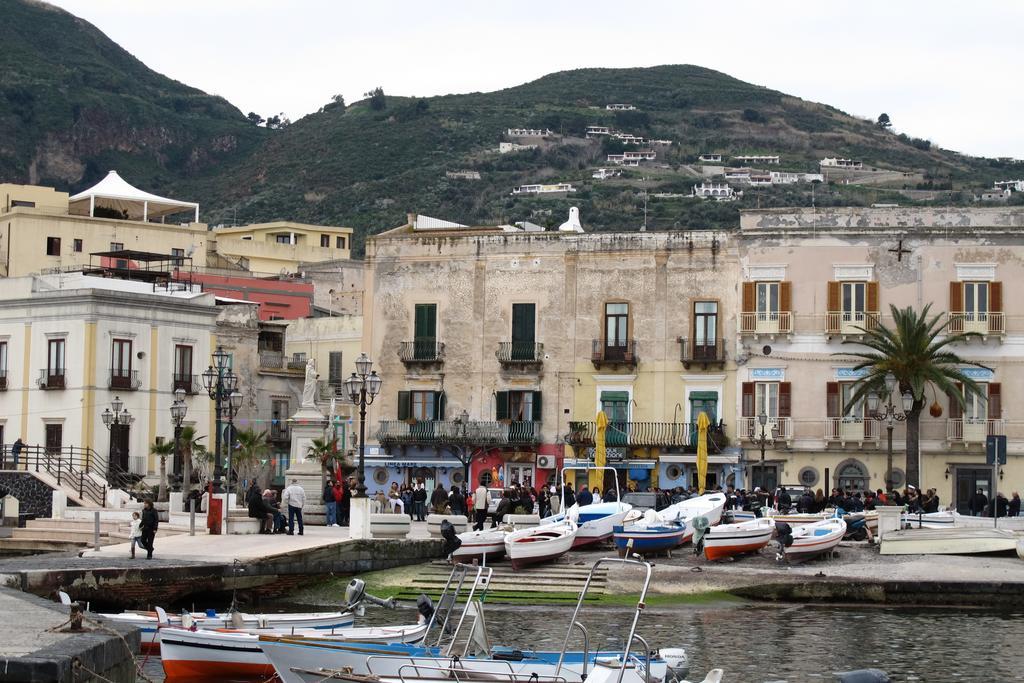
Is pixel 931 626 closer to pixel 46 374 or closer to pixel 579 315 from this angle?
pixel 579 315

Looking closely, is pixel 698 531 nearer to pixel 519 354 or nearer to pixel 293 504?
A: pixel 293 504

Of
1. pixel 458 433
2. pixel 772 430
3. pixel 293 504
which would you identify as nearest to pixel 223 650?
pixel 293 504

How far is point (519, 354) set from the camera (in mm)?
60438

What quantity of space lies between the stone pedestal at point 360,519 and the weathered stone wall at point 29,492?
43.5ft

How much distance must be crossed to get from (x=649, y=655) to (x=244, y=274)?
6765 centimetres

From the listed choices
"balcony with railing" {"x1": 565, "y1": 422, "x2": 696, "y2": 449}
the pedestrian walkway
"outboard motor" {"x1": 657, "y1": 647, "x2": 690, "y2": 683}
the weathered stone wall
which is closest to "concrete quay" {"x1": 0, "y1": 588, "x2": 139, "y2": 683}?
"outboard motor" {"x1": 657, "y1": 647, "x2": 690, "y2": 683}

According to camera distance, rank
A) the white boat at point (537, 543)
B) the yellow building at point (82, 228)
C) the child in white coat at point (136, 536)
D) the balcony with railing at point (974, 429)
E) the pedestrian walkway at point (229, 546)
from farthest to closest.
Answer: the yellow building at point (82, 228), the balcony with railing at point (974, 429), the white boat at point (537, 543), the pedestrian walkway at point (229, 546), the child in white coat at point (136, 536)

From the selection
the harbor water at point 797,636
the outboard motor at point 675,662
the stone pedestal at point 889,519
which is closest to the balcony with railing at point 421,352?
the stone pedestal at point 889,519

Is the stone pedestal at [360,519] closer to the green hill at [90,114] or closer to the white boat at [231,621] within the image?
the white boat at [231,621]

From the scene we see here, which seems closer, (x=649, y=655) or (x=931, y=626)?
(x=649, y=655)

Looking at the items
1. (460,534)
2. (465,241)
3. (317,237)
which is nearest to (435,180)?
(317,237)

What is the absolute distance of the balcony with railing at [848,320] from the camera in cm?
5694

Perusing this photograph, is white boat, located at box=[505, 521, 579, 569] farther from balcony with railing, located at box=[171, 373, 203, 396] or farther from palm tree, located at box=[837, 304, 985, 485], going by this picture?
balcony with railing, located at box=[171, 373, 203, 396]

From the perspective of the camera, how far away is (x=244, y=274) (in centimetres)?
8806
